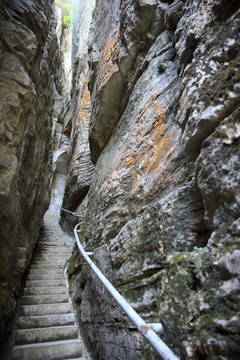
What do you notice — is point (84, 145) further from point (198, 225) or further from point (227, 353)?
point (227, 353)

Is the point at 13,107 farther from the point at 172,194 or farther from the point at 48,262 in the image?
the point at 48,262

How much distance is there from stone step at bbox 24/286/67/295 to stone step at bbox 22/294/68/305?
0.16 meters

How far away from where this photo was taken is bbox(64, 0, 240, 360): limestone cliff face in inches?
48.4

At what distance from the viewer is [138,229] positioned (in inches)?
92.8

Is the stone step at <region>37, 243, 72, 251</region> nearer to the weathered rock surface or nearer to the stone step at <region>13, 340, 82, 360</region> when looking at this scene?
the weathered rock surface

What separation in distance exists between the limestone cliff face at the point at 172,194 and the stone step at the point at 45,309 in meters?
0.26

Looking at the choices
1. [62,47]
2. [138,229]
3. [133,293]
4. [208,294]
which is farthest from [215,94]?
[62,47]

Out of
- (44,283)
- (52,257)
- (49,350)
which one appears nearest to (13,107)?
(49,350)

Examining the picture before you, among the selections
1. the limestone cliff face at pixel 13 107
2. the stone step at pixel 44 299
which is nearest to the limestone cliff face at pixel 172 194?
the stone step at pixel 44 299

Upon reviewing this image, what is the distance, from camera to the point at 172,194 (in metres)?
2.04

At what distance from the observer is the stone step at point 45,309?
3.62 m

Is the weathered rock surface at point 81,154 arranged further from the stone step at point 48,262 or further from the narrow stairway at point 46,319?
the narrow stairway at point 46,319

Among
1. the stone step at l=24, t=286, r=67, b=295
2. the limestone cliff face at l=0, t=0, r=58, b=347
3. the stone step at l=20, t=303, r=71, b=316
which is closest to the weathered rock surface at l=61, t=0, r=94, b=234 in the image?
the stone step at l=24, t=286, r=67, b=295

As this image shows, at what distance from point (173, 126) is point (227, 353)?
207 centimetres
